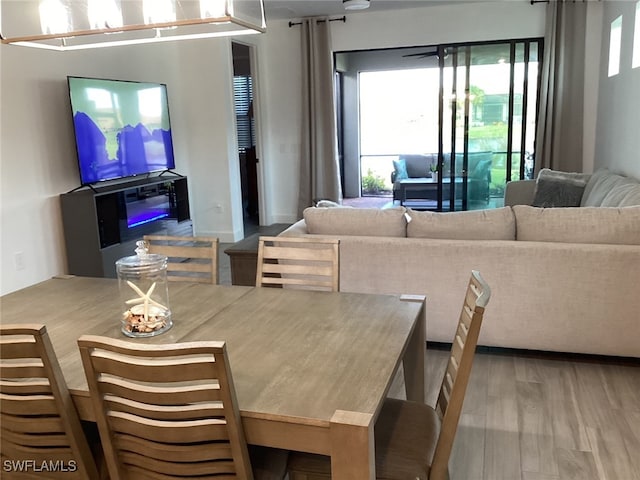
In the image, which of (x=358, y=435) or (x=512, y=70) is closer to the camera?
(x=358, y=435)

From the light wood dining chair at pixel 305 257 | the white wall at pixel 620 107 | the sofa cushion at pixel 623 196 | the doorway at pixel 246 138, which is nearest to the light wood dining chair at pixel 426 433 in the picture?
the light wood dining chair at pixel 305 257

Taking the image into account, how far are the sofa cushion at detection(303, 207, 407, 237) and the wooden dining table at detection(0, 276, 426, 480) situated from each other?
1135 millimetres

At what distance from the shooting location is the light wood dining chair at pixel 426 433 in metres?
1.49

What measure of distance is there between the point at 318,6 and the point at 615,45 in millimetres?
3067

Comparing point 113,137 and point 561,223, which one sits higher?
point 113,137

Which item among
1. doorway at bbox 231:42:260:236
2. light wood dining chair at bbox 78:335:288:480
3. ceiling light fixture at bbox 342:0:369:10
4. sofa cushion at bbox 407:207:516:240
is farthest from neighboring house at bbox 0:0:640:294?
light wood dining chair at bbox 78:335:288:480

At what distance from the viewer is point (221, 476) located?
1379mm

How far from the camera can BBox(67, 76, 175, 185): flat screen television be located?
4.52 meters

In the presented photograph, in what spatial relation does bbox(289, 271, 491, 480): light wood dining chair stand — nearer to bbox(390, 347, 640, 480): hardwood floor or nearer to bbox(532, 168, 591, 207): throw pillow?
bbox(390, 347, 640, 480): hardwood floor

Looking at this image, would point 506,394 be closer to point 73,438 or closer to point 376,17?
point 73,438

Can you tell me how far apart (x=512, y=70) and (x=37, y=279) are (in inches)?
212

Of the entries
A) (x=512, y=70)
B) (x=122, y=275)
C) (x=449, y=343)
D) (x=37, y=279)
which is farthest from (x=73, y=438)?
(x=512, y=70)

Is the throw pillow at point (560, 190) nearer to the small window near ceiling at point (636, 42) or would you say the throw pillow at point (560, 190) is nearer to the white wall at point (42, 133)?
the small window near ceiling at point (636, 42)

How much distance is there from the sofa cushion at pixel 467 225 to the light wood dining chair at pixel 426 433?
4.61ft
